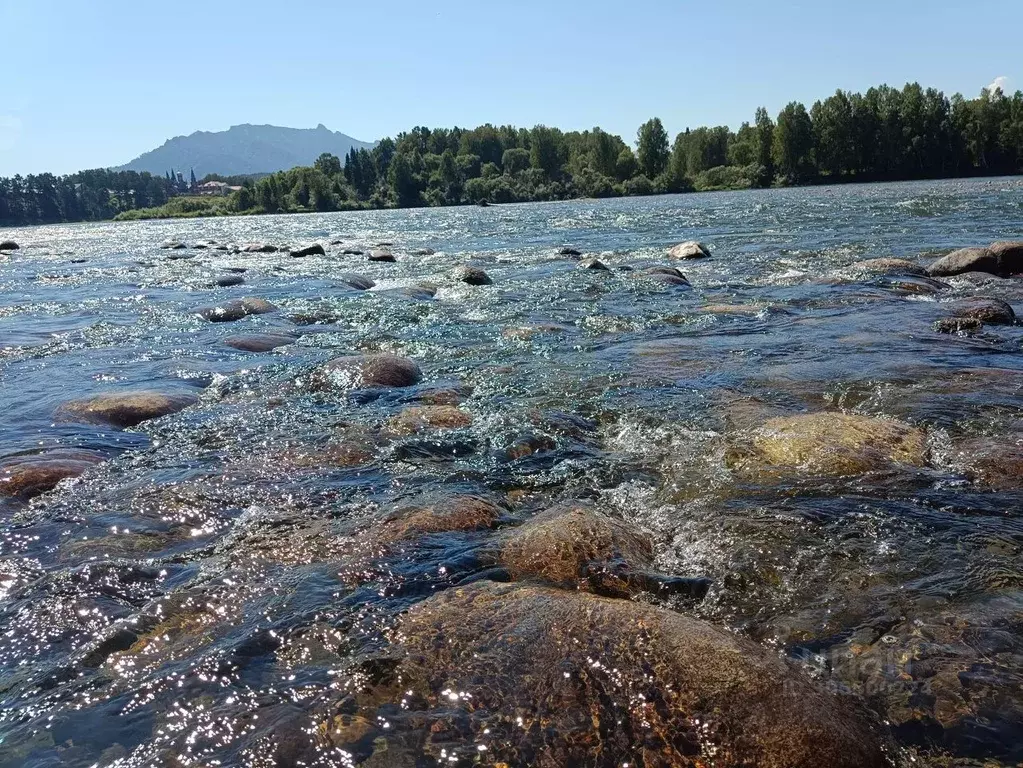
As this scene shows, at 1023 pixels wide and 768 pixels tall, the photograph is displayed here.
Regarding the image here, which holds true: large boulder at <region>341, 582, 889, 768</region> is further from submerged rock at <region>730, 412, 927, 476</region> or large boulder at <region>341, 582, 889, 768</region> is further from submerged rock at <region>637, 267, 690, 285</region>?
submerged rock at <region>637, 267, 690, 285</region>

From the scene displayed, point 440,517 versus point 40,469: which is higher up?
point 40,469

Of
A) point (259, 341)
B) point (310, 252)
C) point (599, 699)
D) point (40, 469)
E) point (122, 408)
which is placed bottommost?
point (599, 699)

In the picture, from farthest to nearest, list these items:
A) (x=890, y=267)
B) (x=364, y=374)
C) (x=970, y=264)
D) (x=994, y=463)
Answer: (x=890, y=267), (x=970, y=264), (x=364, y=374), (x=994, y=463)

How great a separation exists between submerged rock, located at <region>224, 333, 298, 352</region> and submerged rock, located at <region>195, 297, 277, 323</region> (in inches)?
109

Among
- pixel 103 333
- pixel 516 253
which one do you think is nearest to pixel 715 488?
pixel 103 333

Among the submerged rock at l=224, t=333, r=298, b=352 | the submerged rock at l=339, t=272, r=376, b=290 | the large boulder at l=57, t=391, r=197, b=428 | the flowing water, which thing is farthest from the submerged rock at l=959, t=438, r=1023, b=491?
the submerged rock at l=339, t=272, r=376, b=290

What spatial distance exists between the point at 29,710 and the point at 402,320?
444 inches

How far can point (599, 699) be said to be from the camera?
135 inches

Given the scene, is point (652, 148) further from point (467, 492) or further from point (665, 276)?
point (467, 492)

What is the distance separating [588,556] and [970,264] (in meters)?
16.0

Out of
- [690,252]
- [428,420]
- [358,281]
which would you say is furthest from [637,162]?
[428,420]

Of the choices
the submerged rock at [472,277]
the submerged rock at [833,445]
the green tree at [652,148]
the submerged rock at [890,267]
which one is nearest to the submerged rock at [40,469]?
the submerged rock at [833,445]

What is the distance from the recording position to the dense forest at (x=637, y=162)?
85312 millimetres

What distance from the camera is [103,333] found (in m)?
14.0
